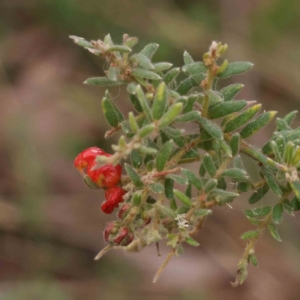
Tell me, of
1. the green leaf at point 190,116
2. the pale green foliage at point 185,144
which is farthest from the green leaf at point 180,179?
the green leaf at point 190,116

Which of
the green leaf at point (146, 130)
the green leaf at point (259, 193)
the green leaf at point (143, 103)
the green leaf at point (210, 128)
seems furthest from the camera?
the green leaf at point (259, 193)

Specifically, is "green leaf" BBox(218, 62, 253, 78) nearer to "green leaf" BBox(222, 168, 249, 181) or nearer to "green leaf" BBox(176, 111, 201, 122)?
"green leaf" BBox(176, 111, 201, 122)

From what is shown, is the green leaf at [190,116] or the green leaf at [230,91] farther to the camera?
the green leaf at [230,91]

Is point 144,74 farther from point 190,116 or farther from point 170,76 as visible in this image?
point 190,116

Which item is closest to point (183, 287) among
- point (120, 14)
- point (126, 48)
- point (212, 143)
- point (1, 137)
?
point (1, 137)

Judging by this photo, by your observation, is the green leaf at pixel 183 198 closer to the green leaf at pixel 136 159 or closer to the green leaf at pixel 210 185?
the green leaf at pixel 210 185

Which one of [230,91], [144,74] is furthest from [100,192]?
[144,74]

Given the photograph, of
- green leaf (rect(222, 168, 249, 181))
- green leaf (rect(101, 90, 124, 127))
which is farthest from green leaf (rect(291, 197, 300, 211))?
green leaf (rect(101, 90, 124, 127))

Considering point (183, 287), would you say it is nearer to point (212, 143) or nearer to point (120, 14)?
point (120, 14)
